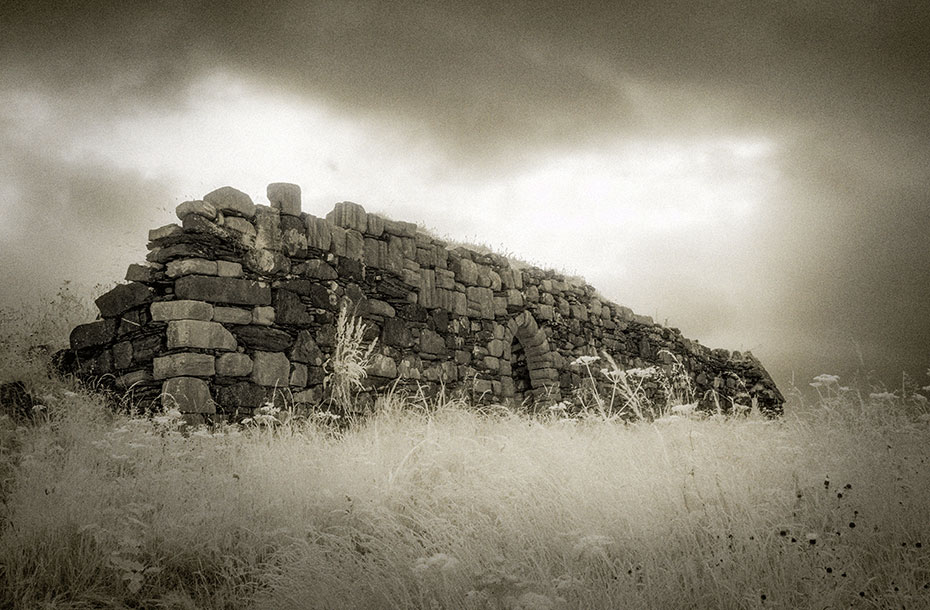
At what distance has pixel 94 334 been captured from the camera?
6.55 meters

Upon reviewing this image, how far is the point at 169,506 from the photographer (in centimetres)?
361

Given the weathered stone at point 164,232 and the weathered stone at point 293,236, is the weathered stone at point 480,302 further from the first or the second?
the weathered stone at point 164,232

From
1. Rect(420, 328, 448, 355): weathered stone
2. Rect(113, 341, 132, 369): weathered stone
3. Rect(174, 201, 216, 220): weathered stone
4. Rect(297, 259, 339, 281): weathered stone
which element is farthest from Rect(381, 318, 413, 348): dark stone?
Rect(113, 341, 132, 369): weathered stone

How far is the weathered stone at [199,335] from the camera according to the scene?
5988 millimetres

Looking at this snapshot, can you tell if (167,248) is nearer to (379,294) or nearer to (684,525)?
(379,294)

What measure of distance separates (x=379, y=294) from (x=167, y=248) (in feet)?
8.56

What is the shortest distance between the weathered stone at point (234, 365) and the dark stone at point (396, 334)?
194 centimetres

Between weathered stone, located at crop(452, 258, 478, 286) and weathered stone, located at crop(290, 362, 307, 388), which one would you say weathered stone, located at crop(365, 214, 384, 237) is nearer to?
weathered stone, located at crop(452, 258, 478, 286)

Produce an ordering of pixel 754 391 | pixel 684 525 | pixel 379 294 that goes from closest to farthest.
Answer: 1. pixel 684 525
2. pixel 379 294
3. pixel 754 391

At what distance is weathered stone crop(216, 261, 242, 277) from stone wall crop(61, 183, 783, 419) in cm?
1

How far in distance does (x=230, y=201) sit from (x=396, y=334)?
267 centimetres

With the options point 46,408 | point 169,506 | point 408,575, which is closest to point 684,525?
point 408,575

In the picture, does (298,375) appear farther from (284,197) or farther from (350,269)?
(284,197)

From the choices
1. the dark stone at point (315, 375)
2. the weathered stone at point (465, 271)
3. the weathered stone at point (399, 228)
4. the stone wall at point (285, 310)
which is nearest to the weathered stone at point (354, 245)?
the stone wall at point (285, 310)
